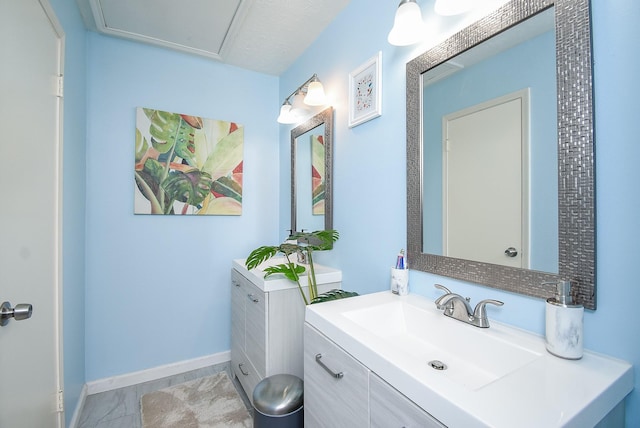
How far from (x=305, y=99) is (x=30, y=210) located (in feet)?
4.67

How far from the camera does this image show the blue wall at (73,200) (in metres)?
1.44

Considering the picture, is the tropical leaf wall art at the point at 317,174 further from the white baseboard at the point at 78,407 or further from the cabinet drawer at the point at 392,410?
the white baseboard at the point at 78,407

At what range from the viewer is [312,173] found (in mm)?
2074

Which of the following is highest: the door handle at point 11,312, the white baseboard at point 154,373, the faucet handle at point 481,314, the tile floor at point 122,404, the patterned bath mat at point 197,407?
the door handle at point 11,312

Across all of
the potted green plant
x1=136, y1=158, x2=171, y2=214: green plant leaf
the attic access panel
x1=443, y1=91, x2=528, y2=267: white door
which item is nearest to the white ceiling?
the attic access panel

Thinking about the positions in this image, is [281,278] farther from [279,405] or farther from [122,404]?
[122,404]

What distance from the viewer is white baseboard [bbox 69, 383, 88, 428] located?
160cm

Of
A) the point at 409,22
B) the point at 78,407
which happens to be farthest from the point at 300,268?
the point at 78,407

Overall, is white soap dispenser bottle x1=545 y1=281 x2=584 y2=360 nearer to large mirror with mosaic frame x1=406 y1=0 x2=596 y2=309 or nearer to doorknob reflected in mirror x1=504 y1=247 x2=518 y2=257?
large mirror with mosaic frame x1=406 y1=0 x2=596 y2=309

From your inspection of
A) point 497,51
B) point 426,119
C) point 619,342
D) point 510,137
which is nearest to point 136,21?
point 426,119

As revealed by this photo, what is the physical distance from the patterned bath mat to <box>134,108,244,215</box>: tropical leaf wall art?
4.16 feet

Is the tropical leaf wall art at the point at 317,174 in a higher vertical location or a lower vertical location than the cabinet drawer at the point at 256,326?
higher

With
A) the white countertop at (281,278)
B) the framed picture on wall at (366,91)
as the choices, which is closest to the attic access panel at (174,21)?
the framed picture on wall at (366,91)

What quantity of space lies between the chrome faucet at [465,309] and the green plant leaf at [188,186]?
1.93m
